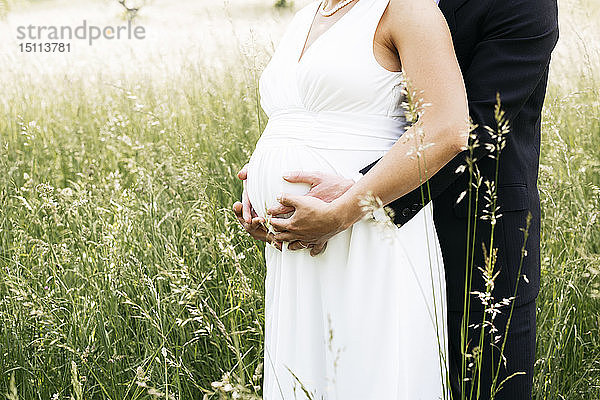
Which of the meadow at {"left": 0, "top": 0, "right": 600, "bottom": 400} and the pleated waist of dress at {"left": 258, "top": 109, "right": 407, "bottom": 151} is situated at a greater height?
the pleated waist of dress at {"left": 258, "top": 109, "right": 407, "bottom": 151}

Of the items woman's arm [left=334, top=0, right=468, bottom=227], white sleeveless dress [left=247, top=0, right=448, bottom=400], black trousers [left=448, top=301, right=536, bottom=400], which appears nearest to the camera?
woman's arm [left=334, top=0, right=468, bottom=227]

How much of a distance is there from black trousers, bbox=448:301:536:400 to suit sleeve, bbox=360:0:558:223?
1.48 feet

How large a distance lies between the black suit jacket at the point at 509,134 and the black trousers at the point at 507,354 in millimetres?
49

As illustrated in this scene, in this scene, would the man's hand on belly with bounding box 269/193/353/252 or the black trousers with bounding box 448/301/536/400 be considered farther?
the black trousers with bounding box 448/301/536/400

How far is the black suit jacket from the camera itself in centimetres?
182

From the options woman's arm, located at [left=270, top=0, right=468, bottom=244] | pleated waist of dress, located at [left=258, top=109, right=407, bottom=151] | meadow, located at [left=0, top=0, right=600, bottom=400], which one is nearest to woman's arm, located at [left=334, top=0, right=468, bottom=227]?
woman's arm, located at [left=270, top=0, right=468, bottom=244]

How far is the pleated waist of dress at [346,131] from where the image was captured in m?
1.94

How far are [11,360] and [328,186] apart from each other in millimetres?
1492

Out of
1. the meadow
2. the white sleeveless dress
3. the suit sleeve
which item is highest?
the suit sleeve

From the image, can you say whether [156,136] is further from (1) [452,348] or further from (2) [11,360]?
(1) [452,348]

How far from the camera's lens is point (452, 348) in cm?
205

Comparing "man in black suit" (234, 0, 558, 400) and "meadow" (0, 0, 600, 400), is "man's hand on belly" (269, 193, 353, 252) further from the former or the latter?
"meadow" (0, 0, 600, 400)

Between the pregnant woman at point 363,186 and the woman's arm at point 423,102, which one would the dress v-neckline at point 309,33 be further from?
the woman's arm at point 423,102

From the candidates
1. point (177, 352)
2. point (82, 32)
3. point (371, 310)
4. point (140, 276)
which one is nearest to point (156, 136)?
point (140, 276)
